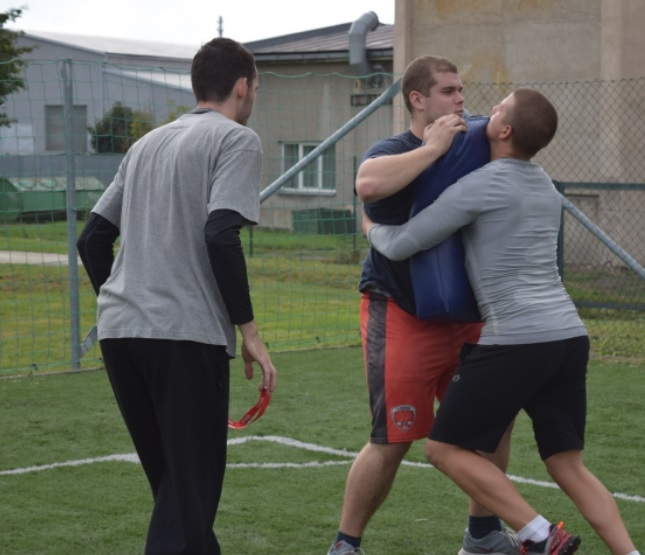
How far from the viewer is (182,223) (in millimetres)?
4305

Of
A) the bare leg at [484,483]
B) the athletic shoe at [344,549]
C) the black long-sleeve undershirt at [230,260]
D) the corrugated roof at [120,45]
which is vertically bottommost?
the athletic shoe at [344,549]

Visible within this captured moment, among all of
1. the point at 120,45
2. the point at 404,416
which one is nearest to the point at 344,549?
the point at 404,416

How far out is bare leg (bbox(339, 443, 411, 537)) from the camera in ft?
16.8

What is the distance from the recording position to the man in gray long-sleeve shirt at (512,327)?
4.58m

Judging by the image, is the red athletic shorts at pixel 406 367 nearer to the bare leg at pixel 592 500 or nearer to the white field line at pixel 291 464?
the bare leg at pixel 592 500

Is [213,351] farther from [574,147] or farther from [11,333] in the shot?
[574,147]

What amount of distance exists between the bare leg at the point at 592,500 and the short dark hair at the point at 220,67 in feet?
5.84

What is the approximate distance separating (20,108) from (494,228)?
2974 cm

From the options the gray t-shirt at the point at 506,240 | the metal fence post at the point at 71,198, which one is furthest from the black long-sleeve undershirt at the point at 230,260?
the metal fence post at the point at 71,198

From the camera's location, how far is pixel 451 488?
6.50 metres

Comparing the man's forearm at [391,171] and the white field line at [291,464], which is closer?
the man's forearm at [391,171]

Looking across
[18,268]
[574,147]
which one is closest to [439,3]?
[574,147]

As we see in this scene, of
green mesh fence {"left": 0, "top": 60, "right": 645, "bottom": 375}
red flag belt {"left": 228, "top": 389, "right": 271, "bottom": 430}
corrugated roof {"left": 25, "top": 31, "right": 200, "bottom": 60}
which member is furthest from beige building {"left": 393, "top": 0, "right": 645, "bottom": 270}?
corrugated roof {"left": 25, "top": 31, "right": 200, "bottom": 60}

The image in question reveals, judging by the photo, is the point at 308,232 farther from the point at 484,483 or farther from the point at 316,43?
the point at 316,43
